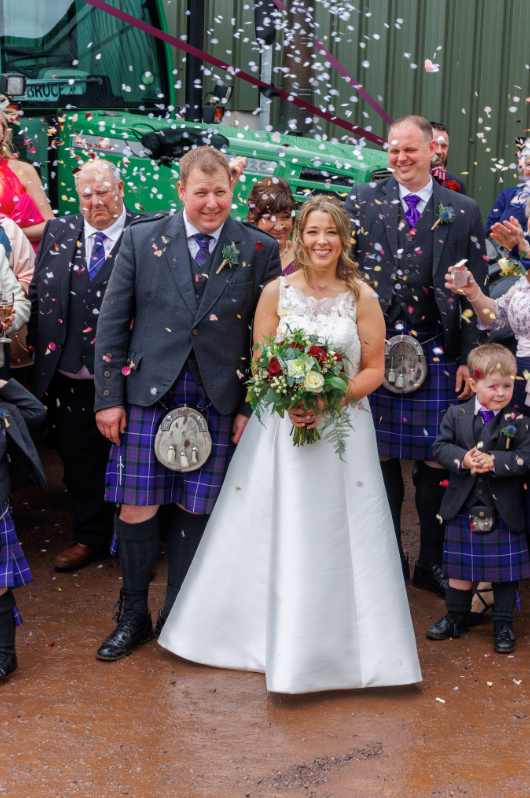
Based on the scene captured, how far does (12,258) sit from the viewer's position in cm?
440

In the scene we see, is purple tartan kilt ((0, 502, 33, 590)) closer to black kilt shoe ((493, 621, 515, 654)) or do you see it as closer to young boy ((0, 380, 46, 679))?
young boy ((0, 380, 46, 679))

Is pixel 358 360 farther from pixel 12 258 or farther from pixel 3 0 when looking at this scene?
pixel 3 0

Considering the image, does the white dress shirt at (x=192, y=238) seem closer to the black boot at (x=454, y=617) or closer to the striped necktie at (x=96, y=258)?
the striped necktie at (x=96, y=258)

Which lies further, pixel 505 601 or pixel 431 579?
pixel 431 579

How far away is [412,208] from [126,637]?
230 centimetres

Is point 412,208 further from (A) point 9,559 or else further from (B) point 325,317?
(A) point 9,559

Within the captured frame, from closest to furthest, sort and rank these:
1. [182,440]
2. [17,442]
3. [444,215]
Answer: [17,442] < [182,440] < [444,215]

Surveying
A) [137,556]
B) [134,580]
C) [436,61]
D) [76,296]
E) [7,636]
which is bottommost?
[7,636]

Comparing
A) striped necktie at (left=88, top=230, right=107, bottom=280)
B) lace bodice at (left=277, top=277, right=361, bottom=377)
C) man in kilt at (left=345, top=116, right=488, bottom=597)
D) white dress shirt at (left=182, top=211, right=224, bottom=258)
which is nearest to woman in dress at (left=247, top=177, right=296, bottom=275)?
man in kilt at (left=345, top=116, right=488, bottom=597)

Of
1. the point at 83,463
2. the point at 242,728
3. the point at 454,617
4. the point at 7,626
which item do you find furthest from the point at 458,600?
the point at 83,463

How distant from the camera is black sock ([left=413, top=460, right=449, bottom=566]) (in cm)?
426

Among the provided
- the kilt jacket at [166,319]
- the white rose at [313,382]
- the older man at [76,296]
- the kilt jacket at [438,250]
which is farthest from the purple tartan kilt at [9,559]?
the kilt jacket at [438,250]

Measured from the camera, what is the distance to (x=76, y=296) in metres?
4.32

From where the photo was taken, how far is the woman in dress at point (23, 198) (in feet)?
15.8
